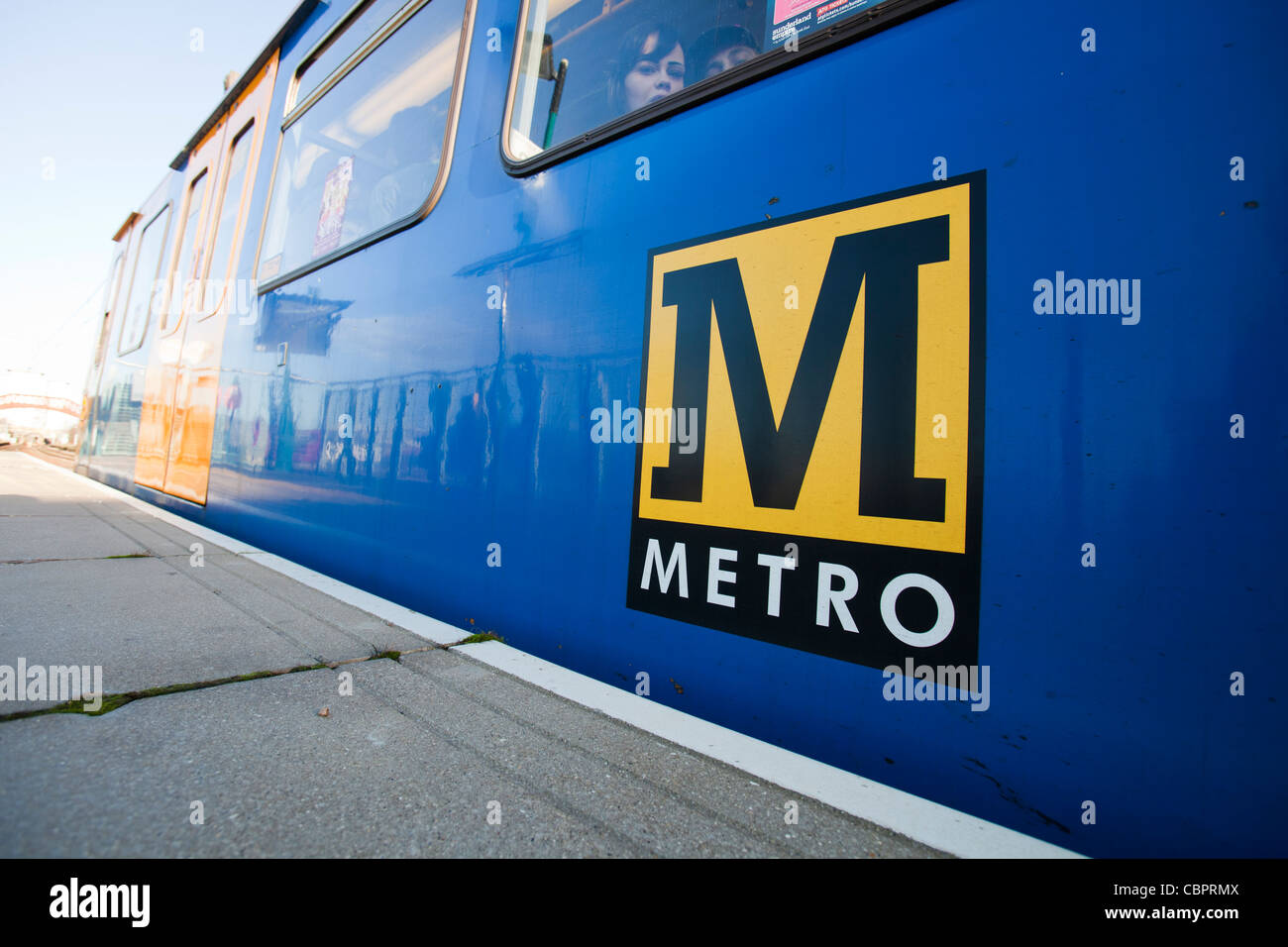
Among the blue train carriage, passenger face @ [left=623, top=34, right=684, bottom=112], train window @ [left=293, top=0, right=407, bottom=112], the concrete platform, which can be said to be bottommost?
the concrete platform

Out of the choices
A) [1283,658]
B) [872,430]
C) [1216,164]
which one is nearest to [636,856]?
[872,430]

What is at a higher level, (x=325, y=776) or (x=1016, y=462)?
(x=1016, y=462)

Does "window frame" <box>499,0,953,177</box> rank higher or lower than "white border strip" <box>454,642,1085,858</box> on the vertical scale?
higher

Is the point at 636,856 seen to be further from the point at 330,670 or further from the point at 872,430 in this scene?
the point at 330,670

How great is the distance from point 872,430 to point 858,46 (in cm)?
90

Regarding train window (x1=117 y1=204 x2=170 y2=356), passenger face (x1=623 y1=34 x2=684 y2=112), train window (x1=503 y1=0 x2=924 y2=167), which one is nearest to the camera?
train window (x1=503 y1=0 x2=924 y2=167)

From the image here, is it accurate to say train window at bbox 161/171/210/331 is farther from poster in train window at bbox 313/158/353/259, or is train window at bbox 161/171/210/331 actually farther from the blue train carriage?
the blue train carriage

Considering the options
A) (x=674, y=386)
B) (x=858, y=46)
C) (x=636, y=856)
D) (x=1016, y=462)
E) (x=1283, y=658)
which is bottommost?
(x=636, y=856)

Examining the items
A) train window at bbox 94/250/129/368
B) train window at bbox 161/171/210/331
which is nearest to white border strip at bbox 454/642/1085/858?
train window at bbox 161/171/210/331

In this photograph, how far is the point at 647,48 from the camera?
1725mm

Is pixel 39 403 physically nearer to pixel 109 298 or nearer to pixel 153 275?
pixel 109 298

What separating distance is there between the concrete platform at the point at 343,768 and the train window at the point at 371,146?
1.85 metres

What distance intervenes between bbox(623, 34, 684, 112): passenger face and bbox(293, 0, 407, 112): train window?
174 cm

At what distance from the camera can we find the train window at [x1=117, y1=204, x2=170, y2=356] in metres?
6.11
